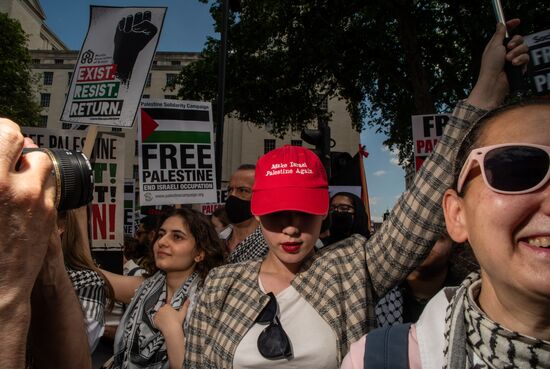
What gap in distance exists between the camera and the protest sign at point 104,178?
4559 mm

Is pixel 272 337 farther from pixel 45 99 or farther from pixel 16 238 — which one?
pixel 45 99

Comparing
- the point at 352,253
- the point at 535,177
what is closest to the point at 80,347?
the point at 352,253

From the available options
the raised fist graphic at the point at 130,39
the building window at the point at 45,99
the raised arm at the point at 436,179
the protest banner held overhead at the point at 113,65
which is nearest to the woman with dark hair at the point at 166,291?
the raised arm at the point at 436,179

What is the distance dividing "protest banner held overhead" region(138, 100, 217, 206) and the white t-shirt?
3.37 meters

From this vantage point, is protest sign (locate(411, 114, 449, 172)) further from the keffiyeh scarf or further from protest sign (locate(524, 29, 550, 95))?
the keffiyeh scarf

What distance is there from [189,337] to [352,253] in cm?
78

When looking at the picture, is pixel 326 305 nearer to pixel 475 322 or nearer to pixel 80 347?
pixel 475 322

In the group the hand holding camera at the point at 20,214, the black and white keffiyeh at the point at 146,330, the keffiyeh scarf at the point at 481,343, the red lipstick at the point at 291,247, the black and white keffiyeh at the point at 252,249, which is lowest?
the black and white keffiyeh at the point at 146,330

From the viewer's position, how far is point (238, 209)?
11.3 ft

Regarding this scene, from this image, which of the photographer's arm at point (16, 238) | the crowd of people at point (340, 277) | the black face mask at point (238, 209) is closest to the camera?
the photographer's arm at point (16, 238)

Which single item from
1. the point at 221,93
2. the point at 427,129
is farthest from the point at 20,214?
the point at 427,129

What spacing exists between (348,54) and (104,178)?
427 inches

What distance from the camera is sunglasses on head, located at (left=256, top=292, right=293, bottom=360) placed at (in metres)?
1.60

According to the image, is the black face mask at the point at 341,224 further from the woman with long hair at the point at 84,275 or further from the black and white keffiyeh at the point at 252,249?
the woman with long hair at the point at 84,275
